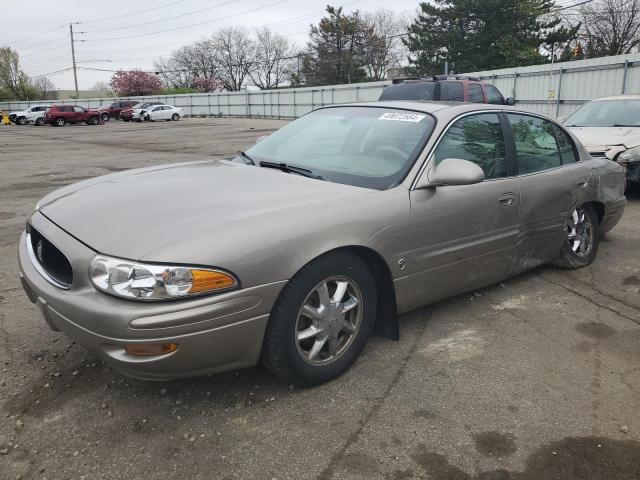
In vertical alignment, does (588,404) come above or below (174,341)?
below

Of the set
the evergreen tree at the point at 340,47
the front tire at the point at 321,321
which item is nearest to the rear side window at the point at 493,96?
the front tire at the point at 321,321

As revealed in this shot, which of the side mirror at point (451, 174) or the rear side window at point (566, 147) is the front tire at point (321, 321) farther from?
the rear side window at point (566, 147)

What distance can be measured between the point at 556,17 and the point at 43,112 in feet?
123

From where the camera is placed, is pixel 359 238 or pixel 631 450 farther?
pixel 359 238

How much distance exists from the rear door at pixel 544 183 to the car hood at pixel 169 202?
5.11 feet

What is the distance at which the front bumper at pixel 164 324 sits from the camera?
2.21 metres

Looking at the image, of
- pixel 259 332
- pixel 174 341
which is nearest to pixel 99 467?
pixel 174 341

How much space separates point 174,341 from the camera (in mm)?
2246

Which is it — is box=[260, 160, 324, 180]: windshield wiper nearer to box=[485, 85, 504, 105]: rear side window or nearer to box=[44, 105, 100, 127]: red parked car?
box=[485, 85, 504, 105]: rear side window

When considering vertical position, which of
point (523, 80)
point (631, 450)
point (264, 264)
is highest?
point (523, 80)

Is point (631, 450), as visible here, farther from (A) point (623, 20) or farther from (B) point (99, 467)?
(A) point (623, 20)

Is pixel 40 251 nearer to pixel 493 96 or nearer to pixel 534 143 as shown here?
pixel 534 143

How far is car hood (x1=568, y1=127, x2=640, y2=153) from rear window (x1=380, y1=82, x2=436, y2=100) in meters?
3.41

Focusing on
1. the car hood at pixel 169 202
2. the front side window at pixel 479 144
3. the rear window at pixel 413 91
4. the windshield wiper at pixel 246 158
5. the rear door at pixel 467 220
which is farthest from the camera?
the rear window at pixel 413 91
